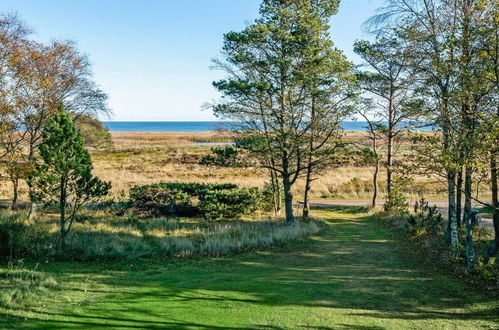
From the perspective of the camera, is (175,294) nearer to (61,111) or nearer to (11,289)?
A: (11,289)

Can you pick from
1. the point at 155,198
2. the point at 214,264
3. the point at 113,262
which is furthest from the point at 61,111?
the point at 155,198

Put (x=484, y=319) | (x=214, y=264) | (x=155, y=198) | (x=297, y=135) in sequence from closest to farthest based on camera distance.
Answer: (x=484, y=319) < (x=214, y=264) < (x=297, y=135) < (x=155, y=198)

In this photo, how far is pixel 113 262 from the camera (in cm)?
1363

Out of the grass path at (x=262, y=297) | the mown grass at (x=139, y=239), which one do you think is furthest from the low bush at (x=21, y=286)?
the mown grass at (x=139, y=239)

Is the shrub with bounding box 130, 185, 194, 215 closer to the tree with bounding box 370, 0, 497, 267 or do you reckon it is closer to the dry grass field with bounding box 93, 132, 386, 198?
the dry grass field with bounding box 93, 132, 386, 198

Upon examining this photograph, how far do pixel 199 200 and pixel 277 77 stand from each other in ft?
30.3

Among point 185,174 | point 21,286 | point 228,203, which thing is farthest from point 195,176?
point 21,286

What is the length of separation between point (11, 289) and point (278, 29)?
544 inches

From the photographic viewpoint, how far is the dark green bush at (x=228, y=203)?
73.3 ft

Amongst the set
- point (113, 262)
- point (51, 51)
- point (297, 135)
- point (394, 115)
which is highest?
point (51, 51)

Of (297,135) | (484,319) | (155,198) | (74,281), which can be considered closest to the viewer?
(484,319)

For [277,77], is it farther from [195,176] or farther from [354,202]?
[195,176]

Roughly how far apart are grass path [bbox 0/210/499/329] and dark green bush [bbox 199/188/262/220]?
8382mm

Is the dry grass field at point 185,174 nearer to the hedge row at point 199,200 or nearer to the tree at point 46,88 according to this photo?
the hedge row at point 199,200
